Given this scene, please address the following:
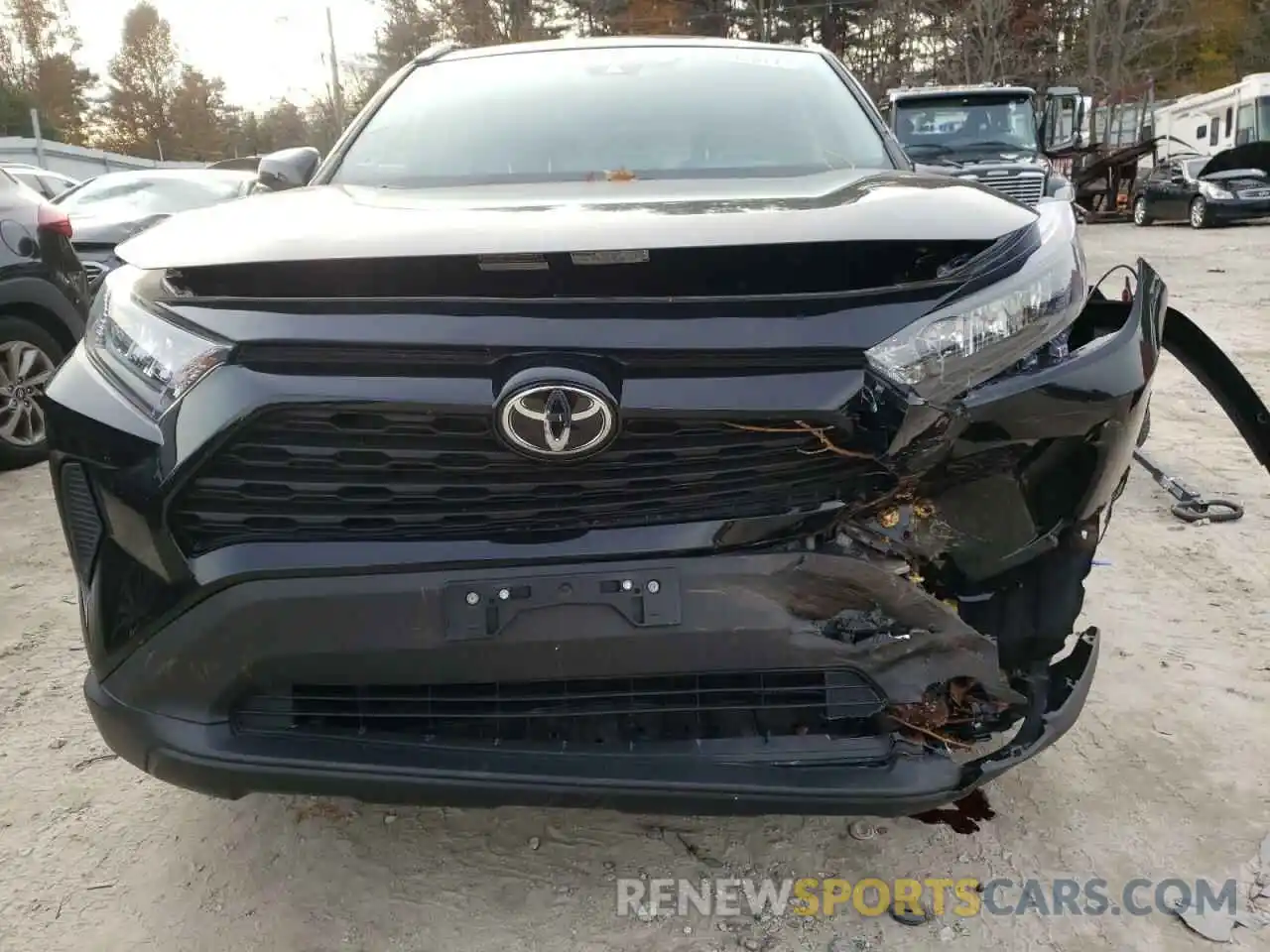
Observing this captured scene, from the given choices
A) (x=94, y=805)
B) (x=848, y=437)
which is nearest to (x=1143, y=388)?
(x=848, y=437)

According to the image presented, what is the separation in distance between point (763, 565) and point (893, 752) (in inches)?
16.2

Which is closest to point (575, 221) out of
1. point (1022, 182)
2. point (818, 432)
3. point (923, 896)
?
Answer: point (818, 432)

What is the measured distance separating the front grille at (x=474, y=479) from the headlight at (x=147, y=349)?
0.14m

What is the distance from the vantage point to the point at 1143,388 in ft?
5.26

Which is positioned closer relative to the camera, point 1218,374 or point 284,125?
point 1218,374

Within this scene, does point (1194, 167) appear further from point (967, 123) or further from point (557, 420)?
point (557, 420)

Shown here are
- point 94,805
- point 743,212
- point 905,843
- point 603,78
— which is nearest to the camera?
point 743,212

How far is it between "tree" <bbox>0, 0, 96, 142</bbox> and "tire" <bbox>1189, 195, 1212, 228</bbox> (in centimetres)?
4597

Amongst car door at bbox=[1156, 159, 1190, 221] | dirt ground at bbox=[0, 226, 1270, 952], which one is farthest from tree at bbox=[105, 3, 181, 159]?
dirt ground at bbox=[0, 226, 1270, 952]

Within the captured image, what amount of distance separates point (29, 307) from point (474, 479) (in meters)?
4.28

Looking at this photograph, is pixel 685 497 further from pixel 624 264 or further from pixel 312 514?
pixel 312 514

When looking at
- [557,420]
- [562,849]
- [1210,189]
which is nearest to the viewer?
[557,420]

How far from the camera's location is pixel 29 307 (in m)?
4.75

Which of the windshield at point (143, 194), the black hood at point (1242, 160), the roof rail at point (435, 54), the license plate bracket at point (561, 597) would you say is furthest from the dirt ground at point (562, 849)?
the black hood at point (1242, 160)
